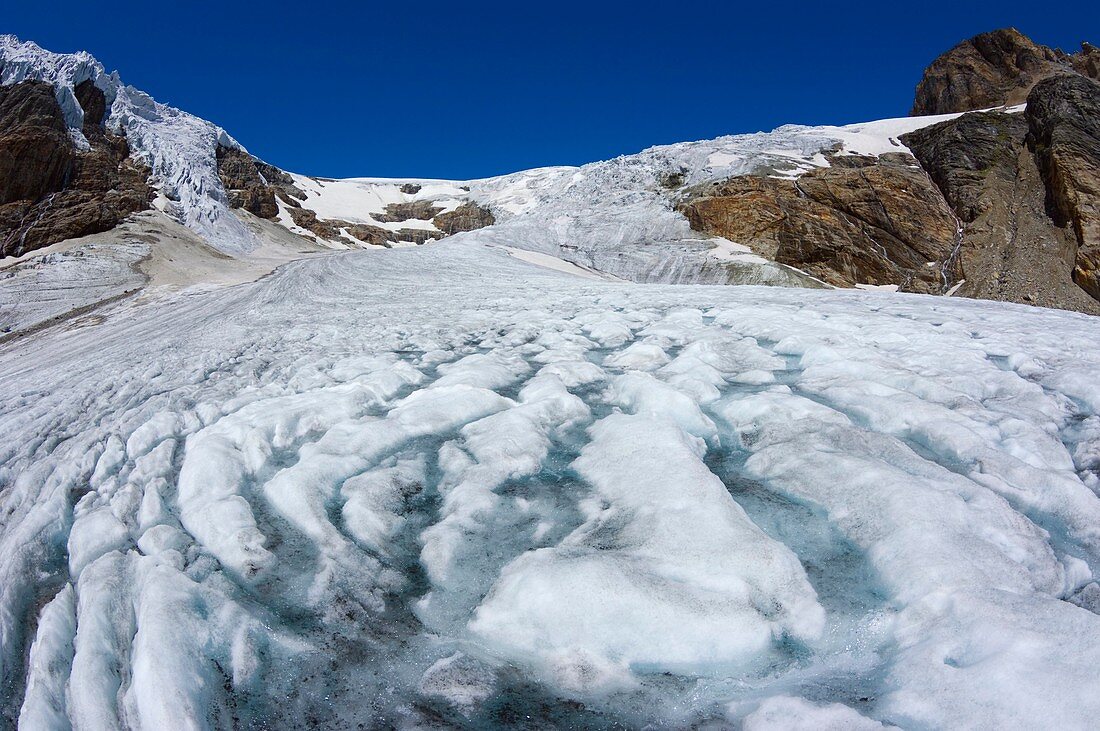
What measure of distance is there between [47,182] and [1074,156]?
239ft

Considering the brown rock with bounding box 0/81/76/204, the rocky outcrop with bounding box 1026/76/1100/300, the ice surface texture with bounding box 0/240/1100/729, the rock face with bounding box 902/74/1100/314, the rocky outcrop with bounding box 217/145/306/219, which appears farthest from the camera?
the rocky outcrop with bounding box 217/145/306/219

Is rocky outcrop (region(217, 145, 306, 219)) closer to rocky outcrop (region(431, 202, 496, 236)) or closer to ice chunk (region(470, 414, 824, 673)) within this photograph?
rocky outcrop (region(431, 202, 496, 236))

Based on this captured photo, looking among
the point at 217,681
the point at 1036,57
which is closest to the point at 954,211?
the point at 1036,57

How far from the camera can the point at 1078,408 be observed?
485 centimetres

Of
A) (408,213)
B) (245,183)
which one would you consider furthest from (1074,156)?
(408,213)

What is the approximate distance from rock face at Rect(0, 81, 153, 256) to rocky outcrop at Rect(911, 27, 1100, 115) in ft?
297

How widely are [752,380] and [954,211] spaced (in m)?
46.7

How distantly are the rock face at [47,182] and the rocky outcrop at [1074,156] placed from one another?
212 feet

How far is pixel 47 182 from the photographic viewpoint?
38.7 meters

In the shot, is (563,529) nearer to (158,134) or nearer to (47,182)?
(47,182)

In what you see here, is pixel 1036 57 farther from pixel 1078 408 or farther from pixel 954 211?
pixel 1078 408

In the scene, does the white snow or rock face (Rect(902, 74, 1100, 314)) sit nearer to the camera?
rock face (Rect(902, 74, 1100, 314))

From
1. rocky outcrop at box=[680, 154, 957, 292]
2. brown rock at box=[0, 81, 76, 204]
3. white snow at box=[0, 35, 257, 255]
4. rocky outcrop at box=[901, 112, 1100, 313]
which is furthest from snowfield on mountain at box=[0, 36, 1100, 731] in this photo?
white snow at box=[0, 35, 257, 255]

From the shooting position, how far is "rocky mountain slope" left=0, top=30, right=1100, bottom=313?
115 feet
